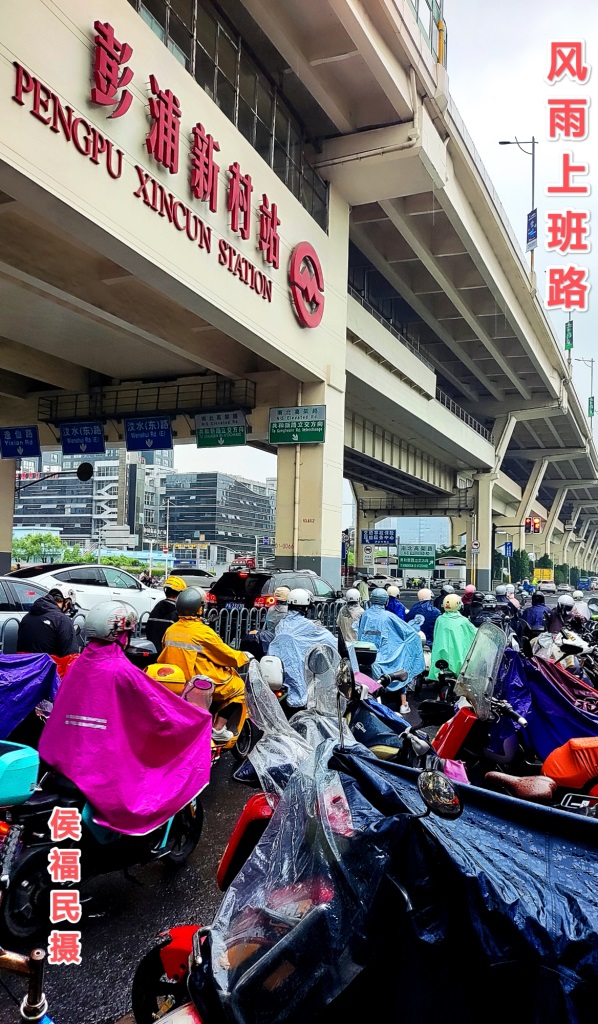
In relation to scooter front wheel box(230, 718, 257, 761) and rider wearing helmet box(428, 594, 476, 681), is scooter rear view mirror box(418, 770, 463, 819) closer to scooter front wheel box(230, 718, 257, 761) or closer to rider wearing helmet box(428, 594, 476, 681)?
scooter front wheel box(230, 718, 257, 761)

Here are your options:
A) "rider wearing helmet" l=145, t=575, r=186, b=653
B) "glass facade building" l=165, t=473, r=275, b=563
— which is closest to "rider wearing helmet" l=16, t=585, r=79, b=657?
"rider wearing helmet" l=145, t=575, r=186, b=653

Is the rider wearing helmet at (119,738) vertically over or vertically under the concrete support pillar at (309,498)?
under

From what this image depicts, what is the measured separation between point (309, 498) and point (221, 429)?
3.19 m

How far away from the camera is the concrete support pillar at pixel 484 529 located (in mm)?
35781

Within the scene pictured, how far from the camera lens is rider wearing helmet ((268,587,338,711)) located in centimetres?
593

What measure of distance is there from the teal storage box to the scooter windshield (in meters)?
2.44

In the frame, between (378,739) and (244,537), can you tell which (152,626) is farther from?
(244,537)

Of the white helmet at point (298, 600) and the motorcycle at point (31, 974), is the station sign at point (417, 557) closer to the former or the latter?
the white helmet at point (298, 600)

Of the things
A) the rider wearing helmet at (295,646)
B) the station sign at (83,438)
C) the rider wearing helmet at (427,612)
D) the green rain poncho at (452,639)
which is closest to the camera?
the rider wearing helmet at (295,646)

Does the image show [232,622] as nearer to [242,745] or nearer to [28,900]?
[242,745]

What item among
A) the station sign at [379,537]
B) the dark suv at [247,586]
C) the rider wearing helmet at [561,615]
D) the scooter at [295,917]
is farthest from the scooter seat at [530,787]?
the station sign at [379,537]

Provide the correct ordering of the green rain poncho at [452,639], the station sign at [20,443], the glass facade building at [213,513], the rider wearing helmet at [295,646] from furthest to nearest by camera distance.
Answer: the glass facade building at [213,513] < the station sign at [20,443] < the green rain poncho at [452,639] < the rider wearing helmet at [295,646]

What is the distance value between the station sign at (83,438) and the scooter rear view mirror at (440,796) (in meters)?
18.2

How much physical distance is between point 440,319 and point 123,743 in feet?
79.1
